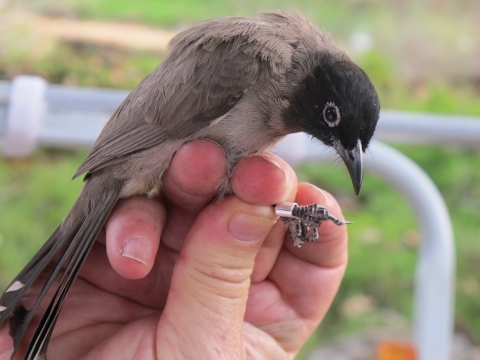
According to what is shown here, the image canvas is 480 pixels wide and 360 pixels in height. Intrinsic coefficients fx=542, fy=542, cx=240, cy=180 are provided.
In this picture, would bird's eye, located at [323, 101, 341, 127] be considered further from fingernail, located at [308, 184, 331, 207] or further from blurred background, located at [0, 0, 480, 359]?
blurred background, located at [0, 0, 480, 359]

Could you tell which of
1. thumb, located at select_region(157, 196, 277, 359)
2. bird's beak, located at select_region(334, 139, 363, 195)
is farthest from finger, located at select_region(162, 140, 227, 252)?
bird's beak, located at select_region(334, 139, 363, 195)

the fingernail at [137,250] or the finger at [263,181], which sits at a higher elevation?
the finger at [263,181]

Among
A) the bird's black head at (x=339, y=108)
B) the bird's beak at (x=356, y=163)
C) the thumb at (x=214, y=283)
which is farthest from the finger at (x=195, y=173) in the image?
the bird's beak at (x=356, y=163)

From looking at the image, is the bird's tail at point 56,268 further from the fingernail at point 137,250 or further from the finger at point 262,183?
the finger at point 262,183

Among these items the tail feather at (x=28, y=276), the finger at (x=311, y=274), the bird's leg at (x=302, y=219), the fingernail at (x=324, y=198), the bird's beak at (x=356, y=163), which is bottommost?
the tail feather at (x=28, y=276)

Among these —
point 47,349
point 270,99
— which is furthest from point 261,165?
point 47,349

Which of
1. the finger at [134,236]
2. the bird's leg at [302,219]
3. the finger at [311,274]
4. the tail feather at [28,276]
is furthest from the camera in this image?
the finger at [311,274]
